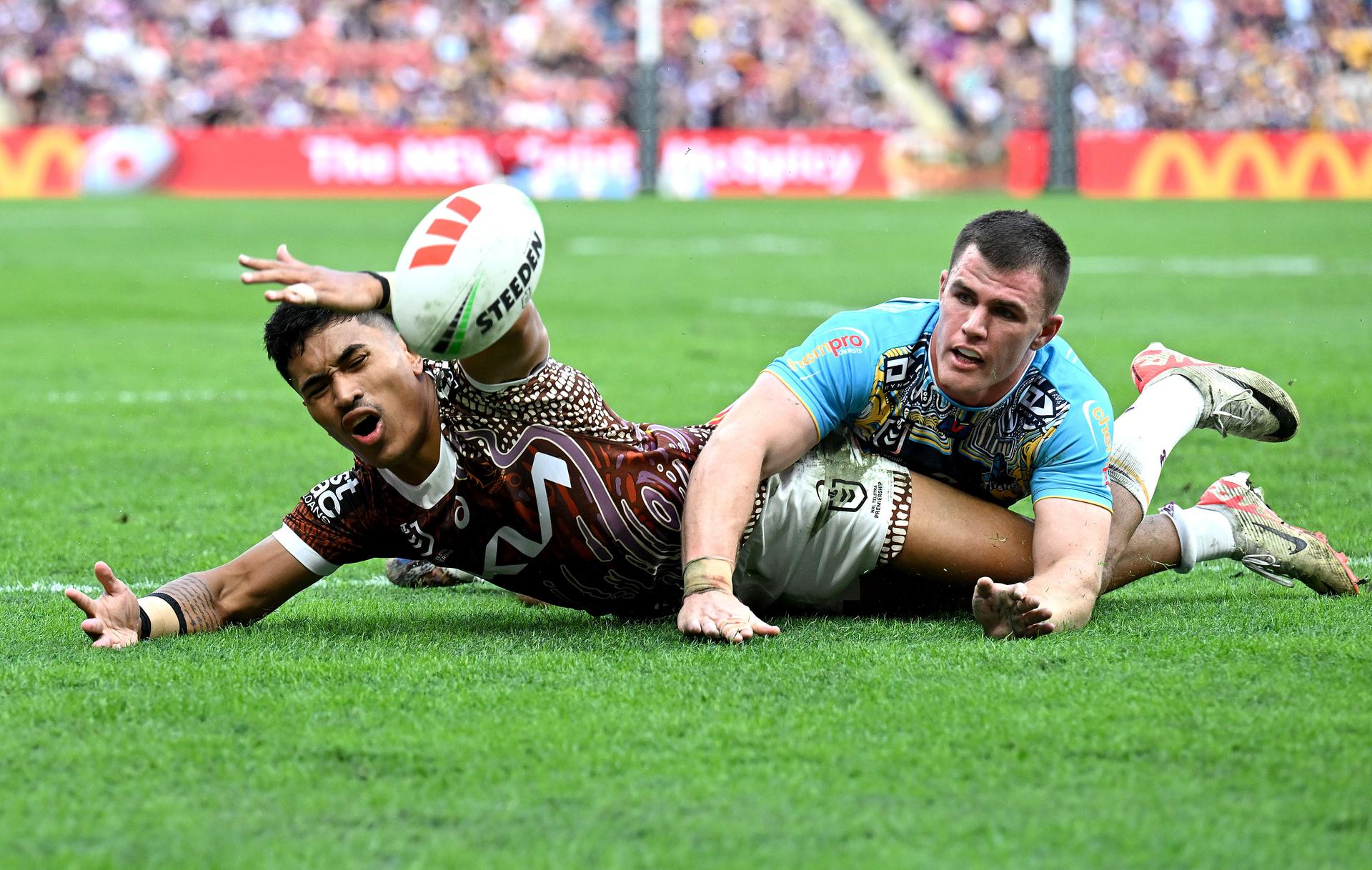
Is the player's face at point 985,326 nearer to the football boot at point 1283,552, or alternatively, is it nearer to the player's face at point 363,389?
the football boot at point 1283,552

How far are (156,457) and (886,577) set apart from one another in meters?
3.98

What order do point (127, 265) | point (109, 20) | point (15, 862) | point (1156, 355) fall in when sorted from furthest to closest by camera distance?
point (109, 20)
point (127, 265)
point (1156, 355)
point (15, 862)

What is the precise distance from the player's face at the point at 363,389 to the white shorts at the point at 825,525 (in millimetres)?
959

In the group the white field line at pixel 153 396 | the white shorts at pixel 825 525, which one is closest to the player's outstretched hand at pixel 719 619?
the white shorts at pixel 825 525

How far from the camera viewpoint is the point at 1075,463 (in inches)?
176

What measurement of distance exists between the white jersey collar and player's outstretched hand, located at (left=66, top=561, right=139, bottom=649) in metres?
0.67

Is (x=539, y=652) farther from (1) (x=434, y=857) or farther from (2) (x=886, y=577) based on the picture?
(1) (x=434, y=857)

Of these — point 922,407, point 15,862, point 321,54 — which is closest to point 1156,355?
point 922,407

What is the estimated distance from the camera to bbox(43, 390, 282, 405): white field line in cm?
921

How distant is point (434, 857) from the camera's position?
2.79 m

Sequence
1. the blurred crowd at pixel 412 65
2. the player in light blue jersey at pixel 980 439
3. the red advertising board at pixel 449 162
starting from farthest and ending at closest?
the blurred crowd at pixel 412 65 < the red advertising board at pixel 449 162 < the player in light blue jersey at pixel 980 439

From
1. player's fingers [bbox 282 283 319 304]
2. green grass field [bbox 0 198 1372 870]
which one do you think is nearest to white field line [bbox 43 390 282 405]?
green grass field [bbox 0 198 1372 870]

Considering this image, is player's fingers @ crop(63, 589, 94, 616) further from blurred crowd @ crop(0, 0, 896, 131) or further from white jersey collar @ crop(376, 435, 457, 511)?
blurred crowd @ crop(0, 0, 896, 131)

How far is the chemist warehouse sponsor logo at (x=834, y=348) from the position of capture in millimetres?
4508
